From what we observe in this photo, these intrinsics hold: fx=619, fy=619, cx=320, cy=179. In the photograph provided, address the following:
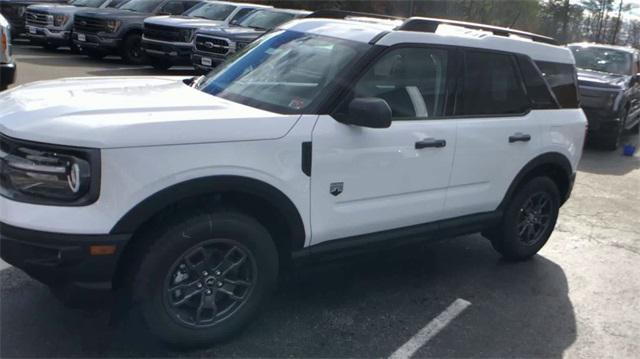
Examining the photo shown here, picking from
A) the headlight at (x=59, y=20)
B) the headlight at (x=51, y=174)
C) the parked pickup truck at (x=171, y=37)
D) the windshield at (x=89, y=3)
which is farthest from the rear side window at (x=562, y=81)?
the windshield at (x=89, y=3)

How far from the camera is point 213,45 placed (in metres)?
12.6

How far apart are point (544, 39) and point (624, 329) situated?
8.04ft

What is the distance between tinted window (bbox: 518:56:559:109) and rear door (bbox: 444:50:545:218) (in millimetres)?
61

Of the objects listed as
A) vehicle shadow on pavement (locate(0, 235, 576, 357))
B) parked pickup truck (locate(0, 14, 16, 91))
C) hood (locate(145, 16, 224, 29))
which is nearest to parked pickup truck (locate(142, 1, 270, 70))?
hood (locate(145, 16, 224, 29))

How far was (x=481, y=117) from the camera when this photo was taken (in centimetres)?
440

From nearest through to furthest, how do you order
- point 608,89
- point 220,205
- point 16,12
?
point 220,205, point 608,89, point 16,12

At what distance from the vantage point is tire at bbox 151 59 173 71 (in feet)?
45.9

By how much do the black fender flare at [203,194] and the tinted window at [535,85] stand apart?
2.36 m

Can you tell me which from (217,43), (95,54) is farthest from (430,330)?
(95,54)

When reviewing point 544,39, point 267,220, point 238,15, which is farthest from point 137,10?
point 267,220

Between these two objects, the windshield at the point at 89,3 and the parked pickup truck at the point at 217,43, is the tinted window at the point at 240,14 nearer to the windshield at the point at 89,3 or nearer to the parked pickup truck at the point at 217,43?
the parked pickup truck at the point at 217,43

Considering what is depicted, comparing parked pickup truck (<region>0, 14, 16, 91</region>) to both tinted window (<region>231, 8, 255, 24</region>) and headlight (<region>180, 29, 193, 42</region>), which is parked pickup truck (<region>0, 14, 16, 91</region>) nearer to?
headlight (<region>180, 29, 193, 42</region>)

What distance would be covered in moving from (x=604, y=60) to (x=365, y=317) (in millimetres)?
10160

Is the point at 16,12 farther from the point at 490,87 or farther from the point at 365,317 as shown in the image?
the point at 365,317
